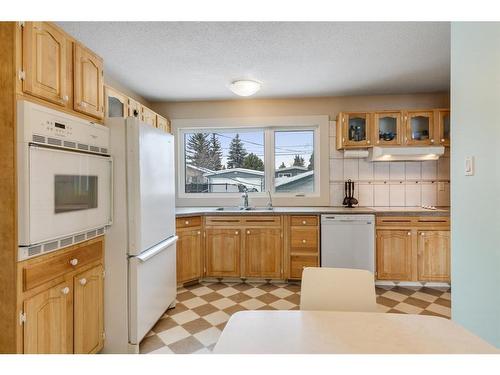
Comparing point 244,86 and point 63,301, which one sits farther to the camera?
point 244,86

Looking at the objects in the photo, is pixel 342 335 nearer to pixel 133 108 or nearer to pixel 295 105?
pixel 133 108

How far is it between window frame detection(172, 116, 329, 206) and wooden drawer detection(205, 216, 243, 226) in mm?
650

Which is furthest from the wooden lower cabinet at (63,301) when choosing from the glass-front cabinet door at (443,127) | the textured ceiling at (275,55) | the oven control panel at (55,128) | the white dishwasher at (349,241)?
the glass-front cabinet door at (443,127)

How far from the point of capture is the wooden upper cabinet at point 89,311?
164 cm

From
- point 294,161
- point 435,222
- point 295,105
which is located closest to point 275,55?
Answer: point 295,105

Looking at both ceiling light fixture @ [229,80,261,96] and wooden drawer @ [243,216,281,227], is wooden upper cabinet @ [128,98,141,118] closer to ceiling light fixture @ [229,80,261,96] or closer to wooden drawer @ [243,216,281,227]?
ceiling light fixture @ [229,80,261,96]

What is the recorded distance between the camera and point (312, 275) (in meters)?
1.21

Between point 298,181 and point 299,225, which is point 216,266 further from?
point 298,181

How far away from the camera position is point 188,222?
3232 mm

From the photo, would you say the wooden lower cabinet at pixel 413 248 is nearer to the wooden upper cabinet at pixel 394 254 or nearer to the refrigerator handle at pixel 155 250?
the wooden upper cabinet at pixel 394 254

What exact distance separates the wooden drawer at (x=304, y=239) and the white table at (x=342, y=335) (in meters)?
2.30

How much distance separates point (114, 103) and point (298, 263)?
8.55 ft

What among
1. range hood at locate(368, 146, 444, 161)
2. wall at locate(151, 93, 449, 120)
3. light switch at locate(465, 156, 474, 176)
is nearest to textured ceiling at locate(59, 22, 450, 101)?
wall at locate(151, 93, 449, 120)
